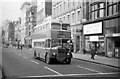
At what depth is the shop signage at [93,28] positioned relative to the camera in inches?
1135

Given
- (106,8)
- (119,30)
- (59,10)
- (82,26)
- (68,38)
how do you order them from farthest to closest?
(59,10) < (82,26) < (106,8) < (119,30) < (68,38)

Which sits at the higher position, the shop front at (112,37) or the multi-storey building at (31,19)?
the multi-storey building at (31,19)

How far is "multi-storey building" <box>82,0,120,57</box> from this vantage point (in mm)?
25578

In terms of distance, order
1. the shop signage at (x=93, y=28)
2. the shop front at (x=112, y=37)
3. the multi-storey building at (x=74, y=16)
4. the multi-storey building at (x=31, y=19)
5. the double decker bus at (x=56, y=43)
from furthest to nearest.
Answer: the multi-storey building at (x=31, y=19) < the multi-storey building at (x=74, y=16) < the shop signage at (x=93, y=28) < the shop front at (x=112, y=37) < the double decker bus at (x=56, y=43)

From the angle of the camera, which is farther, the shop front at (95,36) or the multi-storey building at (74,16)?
the multi-storey building at (74,16)

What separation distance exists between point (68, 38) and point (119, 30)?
8.12 meters

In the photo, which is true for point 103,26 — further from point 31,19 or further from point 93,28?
point 31,19

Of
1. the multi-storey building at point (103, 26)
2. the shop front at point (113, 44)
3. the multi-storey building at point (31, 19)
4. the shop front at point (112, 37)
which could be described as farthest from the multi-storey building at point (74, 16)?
the multi-storey building at point (31, 19)

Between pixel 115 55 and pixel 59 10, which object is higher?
pixel 59 10

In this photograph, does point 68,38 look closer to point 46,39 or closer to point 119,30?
point 46,39

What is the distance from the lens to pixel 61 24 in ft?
65.4

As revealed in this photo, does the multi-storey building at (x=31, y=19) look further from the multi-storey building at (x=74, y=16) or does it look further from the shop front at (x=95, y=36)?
the shop front at (x=95, y=36)

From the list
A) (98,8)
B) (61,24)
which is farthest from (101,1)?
(61,24)

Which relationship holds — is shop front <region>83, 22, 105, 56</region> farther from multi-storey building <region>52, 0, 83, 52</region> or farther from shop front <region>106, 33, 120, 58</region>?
multi-storey building <region>52, 0, 83, 52</region>
